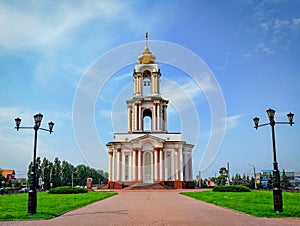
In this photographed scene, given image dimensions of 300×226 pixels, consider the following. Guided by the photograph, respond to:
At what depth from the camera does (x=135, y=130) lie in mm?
56562

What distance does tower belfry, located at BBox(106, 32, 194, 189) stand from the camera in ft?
170

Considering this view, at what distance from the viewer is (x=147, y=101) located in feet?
189

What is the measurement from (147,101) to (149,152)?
31.9 ft

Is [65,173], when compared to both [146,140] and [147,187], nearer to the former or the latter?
[146,140]

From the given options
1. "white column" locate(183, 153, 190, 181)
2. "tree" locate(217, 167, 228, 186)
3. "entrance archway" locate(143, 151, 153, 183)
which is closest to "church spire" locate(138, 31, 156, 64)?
"entrance archway" locate(143, 151, 153, 183)

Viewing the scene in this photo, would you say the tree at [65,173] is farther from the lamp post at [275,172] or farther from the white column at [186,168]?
the lamp post at [275,172]

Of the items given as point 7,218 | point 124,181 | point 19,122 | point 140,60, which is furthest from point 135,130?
point 7,218

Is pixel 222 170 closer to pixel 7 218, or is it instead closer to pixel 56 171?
pixel 56 171

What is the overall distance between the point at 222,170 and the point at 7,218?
82.4 metres

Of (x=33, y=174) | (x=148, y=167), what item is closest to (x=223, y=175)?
(x=148, y=167)

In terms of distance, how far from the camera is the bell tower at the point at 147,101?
5706 centimetres

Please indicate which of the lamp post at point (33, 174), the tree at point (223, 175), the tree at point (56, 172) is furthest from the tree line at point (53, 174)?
the lamp post at point (33, 174)

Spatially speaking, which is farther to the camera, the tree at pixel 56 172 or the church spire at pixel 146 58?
the tree at pixel 56 172

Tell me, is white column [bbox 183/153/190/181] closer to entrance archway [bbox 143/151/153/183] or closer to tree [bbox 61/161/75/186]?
entrance archway [bbox 143/151/153/183]
